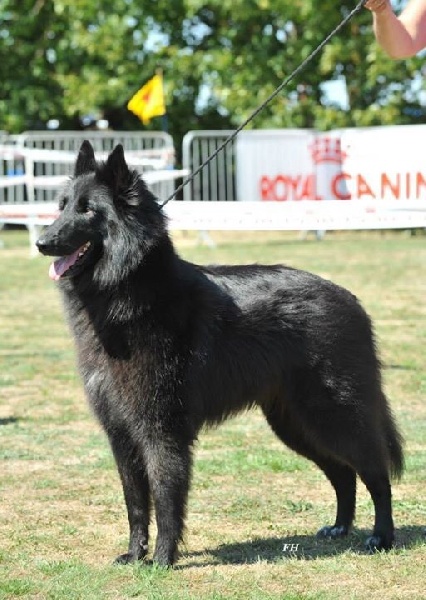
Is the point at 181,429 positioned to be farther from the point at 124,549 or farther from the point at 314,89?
the point at 314,89

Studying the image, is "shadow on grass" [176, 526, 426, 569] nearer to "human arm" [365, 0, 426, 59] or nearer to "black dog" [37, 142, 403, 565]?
"black dog" [37, 142, 403, 565]

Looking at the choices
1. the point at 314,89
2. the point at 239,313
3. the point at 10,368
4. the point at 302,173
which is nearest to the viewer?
the point at 239,313

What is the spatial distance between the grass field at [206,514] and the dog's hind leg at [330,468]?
79mm

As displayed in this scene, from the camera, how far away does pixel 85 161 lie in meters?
4.29

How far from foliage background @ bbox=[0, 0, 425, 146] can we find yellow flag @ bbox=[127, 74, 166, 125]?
290 cm

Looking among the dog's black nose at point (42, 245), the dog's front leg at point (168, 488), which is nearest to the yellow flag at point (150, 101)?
the dog's black nose at point (42, 245)

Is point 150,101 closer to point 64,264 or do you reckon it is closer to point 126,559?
point 64,264

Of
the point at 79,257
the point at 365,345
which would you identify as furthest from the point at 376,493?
the point at 79,257

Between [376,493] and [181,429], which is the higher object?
[181,429]

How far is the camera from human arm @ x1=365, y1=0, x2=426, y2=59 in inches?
170

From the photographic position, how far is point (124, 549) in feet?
14.7

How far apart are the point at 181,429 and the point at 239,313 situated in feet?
1.83

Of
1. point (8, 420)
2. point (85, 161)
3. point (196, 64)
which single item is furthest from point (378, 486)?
point (196, 64)

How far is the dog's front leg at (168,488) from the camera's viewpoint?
4.16 metres
